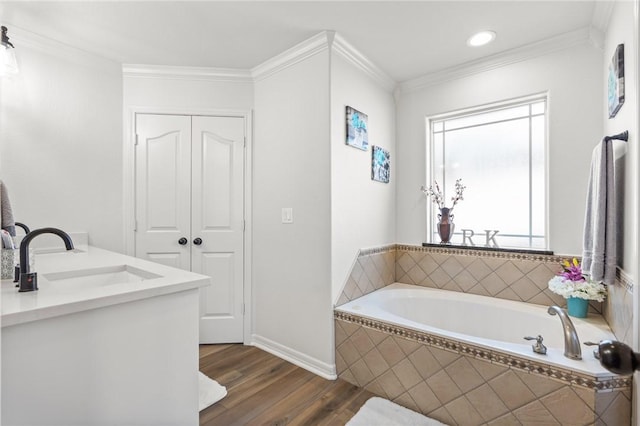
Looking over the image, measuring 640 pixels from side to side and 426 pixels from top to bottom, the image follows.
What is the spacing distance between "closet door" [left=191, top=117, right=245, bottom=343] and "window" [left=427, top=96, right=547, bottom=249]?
178 centimetres

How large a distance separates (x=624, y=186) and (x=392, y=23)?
162 centimetres

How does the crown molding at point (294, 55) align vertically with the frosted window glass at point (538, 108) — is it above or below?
above

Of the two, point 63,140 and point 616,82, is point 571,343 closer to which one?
point 616,82

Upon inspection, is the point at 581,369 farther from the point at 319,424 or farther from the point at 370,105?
the point at 370,105

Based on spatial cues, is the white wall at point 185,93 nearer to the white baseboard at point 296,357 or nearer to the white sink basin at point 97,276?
the white sink basin at point 97,276

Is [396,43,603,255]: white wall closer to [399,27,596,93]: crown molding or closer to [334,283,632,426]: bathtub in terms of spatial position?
[399,27,596,93]: crown molding

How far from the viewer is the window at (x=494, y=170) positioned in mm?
2432

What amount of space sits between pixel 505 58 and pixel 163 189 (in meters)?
2.98

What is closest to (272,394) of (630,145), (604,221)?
(604,221)

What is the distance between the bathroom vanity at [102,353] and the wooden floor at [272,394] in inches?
21.9

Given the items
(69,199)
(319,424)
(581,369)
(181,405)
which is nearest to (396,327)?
(319,424)

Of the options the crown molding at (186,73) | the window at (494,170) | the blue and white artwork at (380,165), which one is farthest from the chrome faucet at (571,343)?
the crown molding at (186,73)

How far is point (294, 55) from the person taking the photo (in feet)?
7.76

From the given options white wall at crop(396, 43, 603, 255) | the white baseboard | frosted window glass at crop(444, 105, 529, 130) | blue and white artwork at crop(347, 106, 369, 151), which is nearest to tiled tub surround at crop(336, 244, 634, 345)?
white wall at crop(396, 43, 603, 255)
